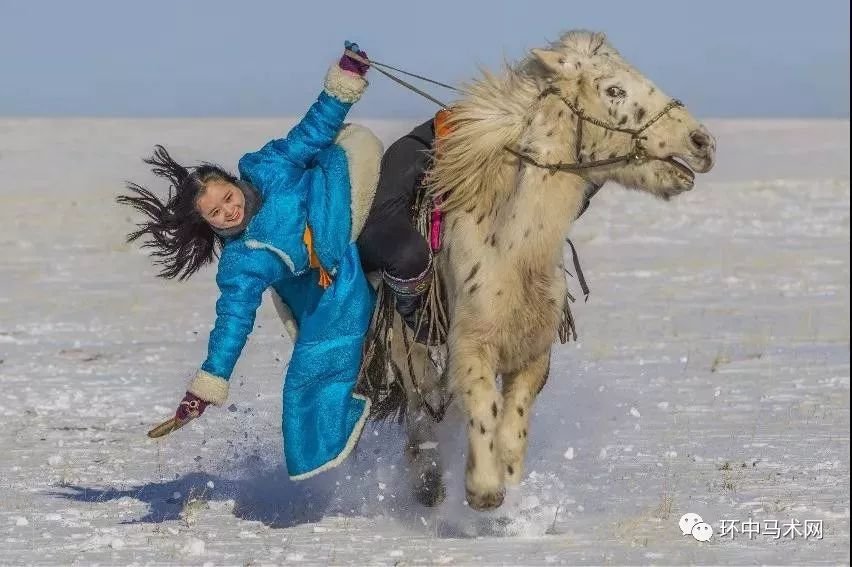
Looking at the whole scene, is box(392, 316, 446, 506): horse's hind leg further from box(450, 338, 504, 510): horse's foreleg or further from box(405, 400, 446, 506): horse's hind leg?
box(450, 338, 504, 510): horse's foreleg

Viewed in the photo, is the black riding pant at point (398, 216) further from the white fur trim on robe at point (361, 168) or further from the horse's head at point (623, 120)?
the horse's head at point (623, 120)

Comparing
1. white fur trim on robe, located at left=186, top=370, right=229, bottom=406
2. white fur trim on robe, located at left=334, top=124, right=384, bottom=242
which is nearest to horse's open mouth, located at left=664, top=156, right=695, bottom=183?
white fur trim on robe, located at left=334, top=124, right=384, bottom=242

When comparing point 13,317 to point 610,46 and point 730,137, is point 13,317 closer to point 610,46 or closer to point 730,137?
point 610,46

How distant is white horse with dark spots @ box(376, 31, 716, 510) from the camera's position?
18.2 ft

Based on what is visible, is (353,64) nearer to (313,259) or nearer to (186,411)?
(313,259)

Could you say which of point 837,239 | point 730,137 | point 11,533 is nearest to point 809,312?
point 837,239

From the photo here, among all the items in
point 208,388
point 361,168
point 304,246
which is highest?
point 361,168

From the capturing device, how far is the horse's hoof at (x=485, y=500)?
18.1ft

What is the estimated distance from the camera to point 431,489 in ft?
20.9

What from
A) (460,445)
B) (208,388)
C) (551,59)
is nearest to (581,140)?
(551,59)

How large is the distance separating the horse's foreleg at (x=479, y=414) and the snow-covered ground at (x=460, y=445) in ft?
0.71

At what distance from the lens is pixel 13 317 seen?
43.8 feet

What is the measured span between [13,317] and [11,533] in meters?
7.85

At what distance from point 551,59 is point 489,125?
345mm
